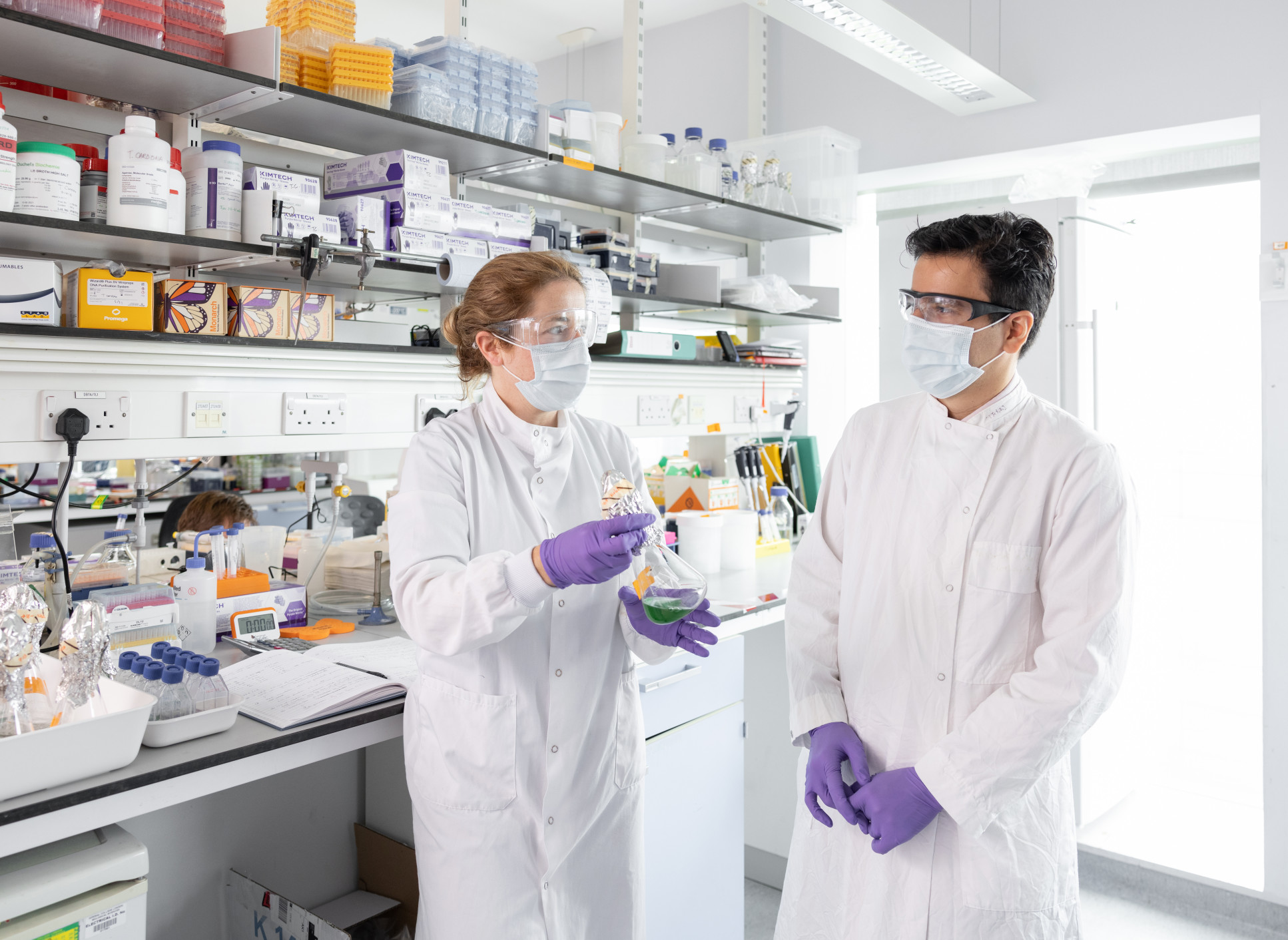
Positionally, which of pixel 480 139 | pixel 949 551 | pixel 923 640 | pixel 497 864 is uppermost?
pixel 480 139

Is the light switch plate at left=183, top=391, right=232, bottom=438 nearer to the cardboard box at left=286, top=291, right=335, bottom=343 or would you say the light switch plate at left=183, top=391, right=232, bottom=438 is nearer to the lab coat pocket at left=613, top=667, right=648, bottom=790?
the cardboard box at left=286, top=291, right=335, bottom=343

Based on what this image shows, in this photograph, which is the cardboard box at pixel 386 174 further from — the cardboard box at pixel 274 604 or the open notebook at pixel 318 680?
the open notebook at pixel 318 680

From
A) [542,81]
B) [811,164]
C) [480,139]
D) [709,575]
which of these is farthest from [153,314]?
[542,81]

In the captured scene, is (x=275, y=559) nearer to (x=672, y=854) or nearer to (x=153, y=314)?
(x=153, y=314)

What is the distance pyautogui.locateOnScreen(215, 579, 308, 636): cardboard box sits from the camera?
1980mm

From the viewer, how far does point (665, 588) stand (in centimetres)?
152

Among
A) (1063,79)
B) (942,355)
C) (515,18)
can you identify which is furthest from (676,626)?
(515,18)

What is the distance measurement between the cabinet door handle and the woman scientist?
401 millimetres

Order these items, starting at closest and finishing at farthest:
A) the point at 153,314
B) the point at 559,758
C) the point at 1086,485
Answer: the point at 1086,485 → the point at 559,758 → the point at 153,314

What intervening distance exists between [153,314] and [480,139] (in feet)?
2.80

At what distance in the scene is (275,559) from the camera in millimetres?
2371

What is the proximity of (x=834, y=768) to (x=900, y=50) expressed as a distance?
2065 mm

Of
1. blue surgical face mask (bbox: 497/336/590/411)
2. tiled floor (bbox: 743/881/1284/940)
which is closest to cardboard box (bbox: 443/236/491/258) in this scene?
blue surgical face mask (bbox: 497/336/590/411)

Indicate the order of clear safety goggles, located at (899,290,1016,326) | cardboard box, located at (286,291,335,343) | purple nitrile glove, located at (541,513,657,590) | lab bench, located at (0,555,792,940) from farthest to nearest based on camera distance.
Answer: cardboard box, located at (286,291,335,343) → clear safety goggles, located at (899,290,1016,326) → lab bench, located at (0,555,792,940) → purple nitrile glove, located at (541,513,657,590)
